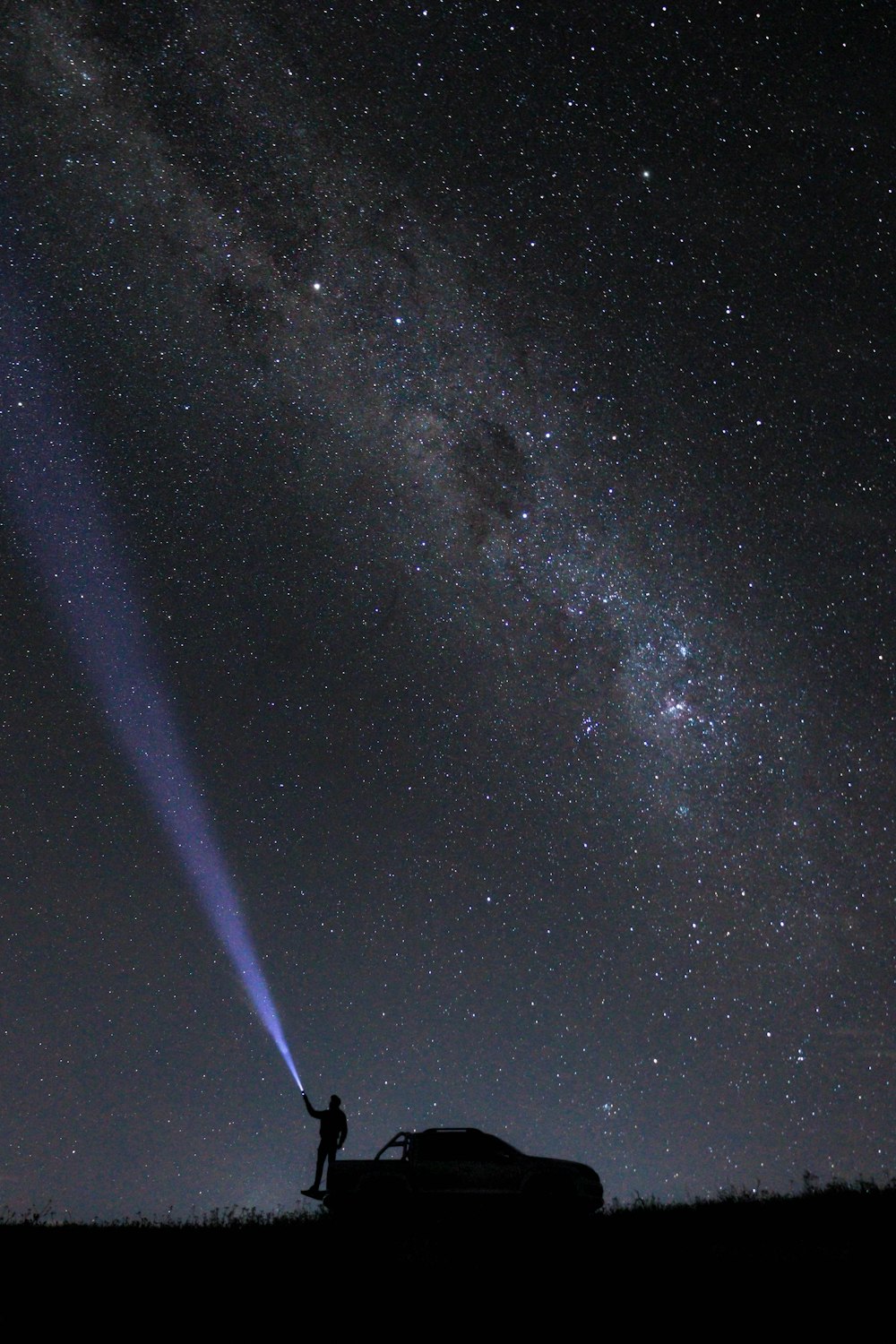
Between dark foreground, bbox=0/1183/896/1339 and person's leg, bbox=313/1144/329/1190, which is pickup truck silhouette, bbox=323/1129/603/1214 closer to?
dark foreground, bbox=0/1183/896/1339

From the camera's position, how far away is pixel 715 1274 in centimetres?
846

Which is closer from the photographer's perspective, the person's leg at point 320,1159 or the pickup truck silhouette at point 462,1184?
the pickup truck silhouette at point 462,1184

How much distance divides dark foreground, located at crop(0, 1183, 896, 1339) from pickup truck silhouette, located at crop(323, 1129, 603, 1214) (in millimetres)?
227

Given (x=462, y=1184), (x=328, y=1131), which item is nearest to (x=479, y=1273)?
(x=462, y=1184)

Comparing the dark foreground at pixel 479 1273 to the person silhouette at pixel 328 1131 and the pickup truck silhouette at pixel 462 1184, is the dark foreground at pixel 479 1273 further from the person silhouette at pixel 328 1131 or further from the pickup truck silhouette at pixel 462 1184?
the person silhouette at pixel 328 1131

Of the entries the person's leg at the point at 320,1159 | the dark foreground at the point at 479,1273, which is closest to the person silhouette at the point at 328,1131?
the person's leg at the point at 320,1159

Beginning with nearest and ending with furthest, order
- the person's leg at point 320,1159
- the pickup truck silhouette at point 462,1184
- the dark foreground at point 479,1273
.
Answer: the dark foreground at point 479,1273 → the pickup truck silhouette at point 462,1184 → the person's leg at point 320,1159

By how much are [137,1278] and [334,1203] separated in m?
3.67

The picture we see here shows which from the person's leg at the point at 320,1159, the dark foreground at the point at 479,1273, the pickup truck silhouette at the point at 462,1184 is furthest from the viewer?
the person's leg at the point at 320,1159

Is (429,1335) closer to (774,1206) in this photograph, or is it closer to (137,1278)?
(137,1278)

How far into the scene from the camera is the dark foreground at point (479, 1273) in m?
7.24

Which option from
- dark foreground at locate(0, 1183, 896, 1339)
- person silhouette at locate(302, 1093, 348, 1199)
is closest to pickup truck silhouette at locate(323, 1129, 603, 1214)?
dark foreground at locate(0, 1183, 896, 1339)

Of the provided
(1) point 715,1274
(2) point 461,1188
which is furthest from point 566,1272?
(2) point 461,1188

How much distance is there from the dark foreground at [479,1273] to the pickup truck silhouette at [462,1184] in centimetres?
23
